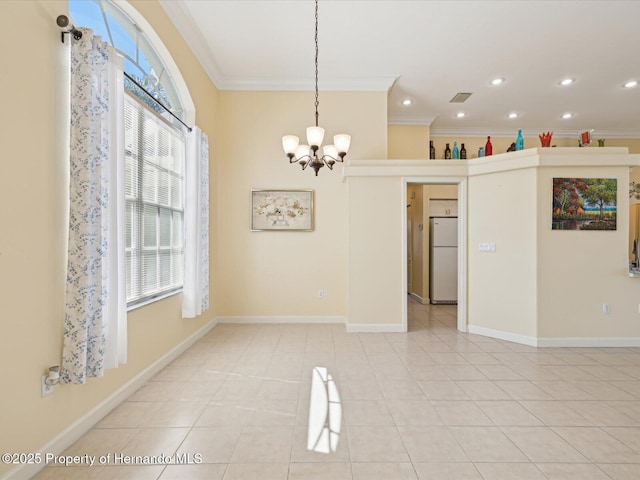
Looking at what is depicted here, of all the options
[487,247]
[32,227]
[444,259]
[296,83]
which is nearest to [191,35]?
[296,83]

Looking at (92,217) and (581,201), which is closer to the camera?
(92,217)

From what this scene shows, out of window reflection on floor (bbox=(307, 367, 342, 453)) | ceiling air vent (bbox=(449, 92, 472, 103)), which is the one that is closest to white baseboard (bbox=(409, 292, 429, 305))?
ceiling air vent (bbox=(449, 92, 472, 103))

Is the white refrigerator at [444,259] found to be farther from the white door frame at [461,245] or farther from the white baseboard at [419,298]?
the white door frame at [461,245]

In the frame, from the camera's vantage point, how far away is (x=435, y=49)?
427cm

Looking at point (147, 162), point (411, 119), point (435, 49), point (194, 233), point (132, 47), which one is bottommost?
point (194, 233)

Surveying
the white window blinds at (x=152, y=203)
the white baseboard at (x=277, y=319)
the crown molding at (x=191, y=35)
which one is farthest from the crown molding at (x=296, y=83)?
the white baseboard at (x=277, y=319)

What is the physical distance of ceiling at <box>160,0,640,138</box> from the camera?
3.55m

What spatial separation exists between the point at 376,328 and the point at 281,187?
247 cm

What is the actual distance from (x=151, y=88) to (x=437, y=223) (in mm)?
5388

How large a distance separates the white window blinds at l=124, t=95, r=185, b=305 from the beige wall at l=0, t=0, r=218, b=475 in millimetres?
866

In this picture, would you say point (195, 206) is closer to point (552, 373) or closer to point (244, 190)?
point (244, 190)

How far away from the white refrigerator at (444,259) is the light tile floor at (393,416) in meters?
2.78

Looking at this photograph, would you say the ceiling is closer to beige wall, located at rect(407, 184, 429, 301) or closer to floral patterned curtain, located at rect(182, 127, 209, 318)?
floral patterned curtain, located at rect(182, 127, 209, 318)

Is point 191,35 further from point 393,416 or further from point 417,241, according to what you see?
point 417,241
